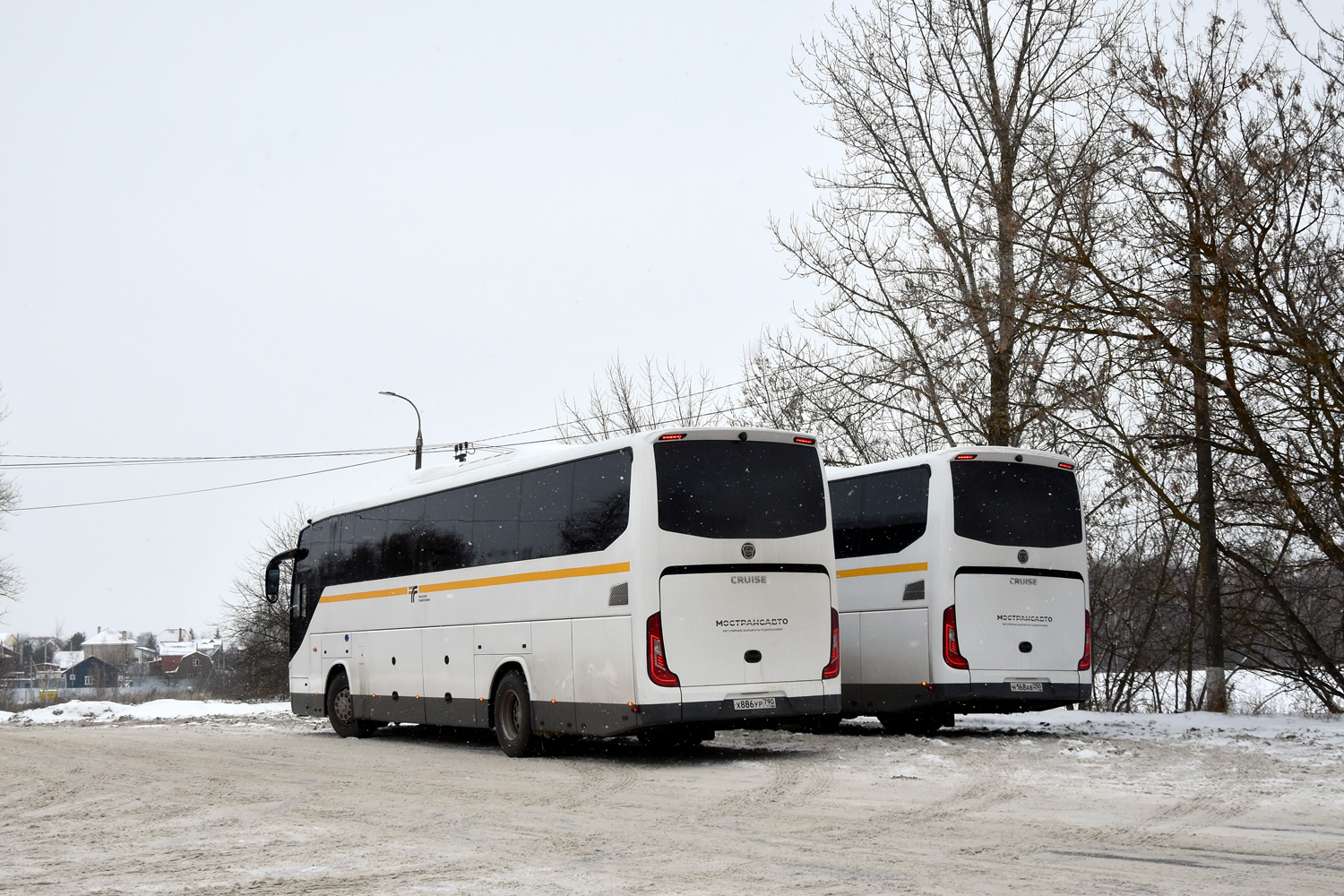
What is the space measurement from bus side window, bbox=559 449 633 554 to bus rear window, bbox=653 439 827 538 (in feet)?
1.53

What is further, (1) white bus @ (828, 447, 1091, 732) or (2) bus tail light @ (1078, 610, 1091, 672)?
(2) bus tail light @ (1078, 610, 1091, 672)

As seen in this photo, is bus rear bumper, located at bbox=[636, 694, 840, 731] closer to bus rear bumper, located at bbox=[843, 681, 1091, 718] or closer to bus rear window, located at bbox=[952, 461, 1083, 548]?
bus rear bumper, located at bbox=[843, 681, 1091, 718]

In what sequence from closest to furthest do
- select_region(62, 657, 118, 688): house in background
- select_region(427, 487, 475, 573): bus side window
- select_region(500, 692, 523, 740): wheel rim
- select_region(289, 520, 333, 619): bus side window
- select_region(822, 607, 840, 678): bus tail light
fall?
select_region(822, 607, 840, 678): bus tail light
select_region(500, 692, 523, 740): wheel rim
select_region(427, 487, 475, 573): bus side window
select_region(289, 520, 333, 619): bus side window
select_region(62, 657, 118, 688): house in background

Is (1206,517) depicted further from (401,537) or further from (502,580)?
(401,537)

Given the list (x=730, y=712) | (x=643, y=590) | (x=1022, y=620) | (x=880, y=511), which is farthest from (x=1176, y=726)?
(x=643, y=590)

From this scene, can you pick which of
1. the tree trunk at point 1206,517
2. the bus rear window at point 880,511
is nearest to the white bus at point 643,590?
the bus rear window at point 880,511

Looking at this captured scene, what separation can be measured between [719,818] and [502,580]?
6.83 m

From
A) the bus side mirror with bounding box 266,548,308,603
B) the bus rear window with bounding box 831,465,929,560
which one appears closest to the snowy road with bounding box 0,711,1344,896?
the bus rear window with bounding box 831,465,929,560

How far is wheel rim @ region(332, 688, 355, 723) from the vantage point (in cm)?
2027

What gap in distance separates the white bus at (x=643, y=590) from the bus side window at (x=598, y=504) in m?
0.02

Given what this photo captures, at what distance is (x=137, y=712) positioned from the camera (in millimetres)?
28984

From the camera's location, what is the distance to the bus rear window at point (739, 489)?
1393 centimetres

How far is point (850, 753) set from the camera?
564 inches

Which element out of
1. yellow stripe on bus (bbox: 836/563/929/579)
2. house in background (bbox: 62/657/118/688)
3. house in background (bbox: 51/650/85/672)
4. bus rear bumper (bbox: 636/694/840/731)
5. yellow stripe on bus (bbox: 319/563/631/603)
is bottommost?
house in background (bbox: 62/657/118/688)
